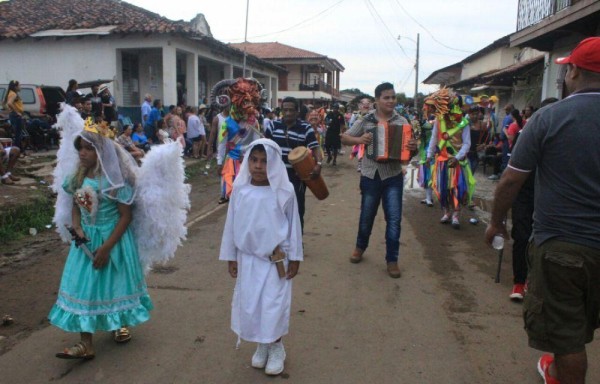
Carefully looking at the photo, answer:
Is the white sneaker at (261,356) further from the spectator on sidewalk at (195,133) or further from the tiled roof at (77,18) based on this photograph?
the tiled roof at (77,18)

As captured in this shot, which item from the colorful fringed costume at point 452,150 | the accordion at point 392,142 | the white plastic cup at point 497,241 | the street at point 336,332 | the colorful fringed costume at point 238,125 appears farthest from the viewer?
the colorful fringed costume at point 452,150

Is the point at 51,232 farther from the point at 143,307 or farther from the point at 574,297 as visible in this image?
the point at 574,297

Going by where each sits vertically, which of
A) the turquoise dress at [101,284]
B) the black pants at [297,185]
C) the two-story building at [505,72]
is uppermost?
the two-story building at [505,72]

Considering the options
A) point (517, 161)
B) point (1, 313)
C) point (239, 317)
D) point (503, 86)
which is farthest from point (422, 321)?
point (503, 86)

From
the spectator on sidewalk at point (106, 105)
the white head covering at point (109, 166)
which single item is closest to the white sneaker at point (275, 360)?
the white head covering at point (109, 166)

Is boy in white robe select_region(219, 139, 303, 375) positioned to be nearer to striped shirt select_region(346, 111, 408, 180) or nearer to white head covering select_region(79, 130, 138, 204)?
white head covering select_region(79, 130, 138, 204)

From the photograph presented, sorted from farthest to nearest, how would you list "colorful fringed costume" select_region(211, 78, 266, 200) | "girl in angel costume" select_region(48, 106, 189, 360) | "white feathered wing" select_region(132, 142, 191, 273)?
"colorful fringed costume" select_region(211, 78, 266, 200), "white feathered wing" select_region(132, 142, 191, 273), "girl in angel costume" select_region(48, 106, 189, 360)

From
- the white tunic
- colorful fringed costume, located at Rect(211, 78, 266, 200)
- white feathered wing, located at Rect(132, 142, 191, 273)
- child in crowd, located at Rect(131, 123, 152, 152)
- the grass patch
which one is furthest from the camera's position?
child in crowd, located at Rect(131, 123, 152, 152)

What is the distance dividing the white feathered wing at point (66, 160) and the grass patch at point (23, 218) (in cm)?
360

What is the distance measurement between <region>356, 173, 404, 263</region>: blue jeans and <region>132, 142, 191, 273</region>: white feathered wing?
2.50 metres

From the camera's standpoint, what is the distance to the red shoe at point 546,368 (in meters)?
3.26

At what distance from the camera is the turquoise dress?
358 centimetres

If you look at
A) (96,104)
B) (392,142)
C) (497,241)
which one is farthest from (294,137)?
(96,104)

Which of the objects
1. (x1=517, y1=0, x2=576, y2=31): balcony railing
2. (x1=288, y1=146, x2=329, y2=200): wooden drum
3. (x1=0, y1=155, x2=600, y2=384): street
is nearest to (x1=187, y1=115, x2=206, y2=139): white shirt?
(x1=517, y1=0, x2=576, y2=31): balcony railing
